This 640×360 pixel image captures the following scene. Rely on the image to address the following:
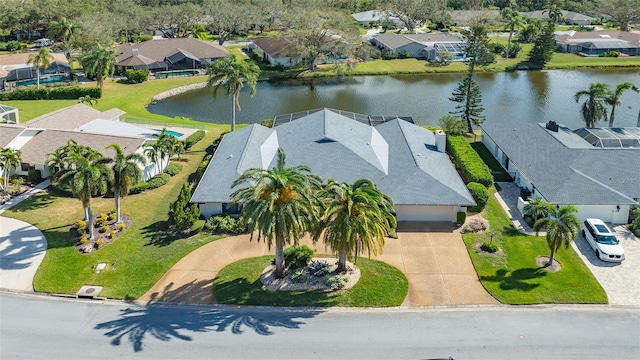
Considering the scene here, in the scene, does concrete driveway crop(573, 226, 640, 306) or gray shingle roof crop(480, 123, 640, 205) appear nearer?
concrete driveway crop(573, 226, 640, 306)

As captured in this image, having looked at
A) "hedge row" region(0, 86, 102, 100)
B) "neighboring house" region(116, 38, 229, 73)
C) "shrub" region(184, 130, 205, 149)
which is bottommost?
"shrub" region(184, 130, 205, 149)

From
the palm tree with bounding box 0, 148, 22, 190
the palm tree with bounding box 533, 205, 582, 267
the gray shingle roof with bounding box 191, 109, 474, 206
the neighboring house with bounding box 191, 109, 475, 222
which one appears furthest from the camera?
the palm tree with bounding box 0, 148, 22, 190

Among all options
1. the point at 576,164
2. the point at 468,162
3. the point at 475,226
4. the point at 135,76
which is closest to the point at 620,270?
the point at 475,226

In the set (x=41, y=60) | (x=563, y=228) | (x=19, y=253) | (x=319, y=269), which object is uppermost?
(x=41, y=60)

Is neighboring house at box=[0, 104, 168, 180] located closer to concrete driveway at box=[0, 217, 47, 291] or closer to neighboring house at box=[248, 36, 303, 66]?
concrete driveway at box=[0, 217, 47, 291]

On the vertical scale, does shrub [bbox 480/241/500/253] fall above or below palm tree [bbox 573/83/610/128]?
below

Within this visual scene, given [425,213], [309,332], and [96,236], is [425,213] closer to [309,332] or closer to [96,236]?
[309,332]

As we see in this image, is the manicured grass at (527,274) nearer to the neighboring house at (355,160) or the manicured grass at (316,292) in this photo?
the neighboring house at (355,160)

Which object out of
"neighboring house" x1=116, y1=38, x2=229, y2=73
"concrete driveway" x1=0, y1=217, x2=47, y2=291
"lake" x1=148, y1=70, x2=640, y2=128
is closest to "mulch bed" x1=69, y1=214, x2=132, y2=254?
"concrete driveway" x1=0, y1=217, x2=47, y2=291
